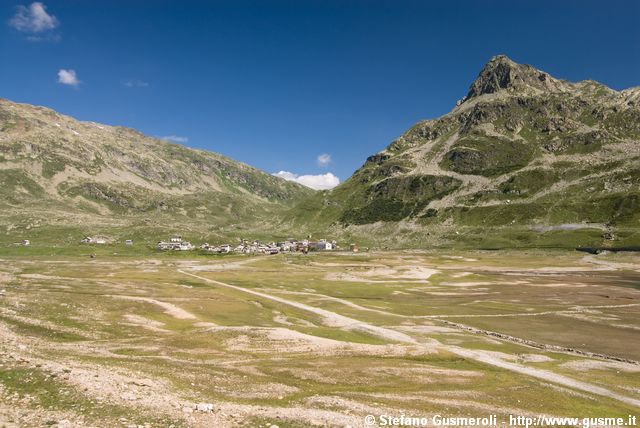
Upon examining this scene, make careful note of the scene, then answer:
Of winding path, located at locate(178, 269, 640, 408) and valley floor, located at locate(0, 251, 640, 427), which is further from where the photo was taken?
winding path, located at locate(178, 269, 640, 408)

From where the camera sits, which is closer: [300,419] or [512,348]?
[300,419]

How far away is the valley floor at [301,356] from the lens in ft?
90.7

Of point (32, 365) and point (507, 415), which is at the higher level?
point (32, 365)

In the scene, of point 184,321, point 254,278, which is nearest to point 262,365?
point 184,321

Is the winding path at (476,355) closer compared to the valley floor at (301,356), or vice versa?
the valley floor at (301,356)

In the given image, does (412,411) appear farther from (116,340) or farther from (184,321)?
(184,321)

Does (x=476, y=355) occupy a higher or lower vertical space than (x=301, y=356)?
lower

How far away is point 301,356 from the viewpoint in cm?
4766

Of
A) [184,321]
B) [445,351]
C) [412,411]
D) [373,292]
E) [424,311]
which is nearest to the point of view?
[412,411]

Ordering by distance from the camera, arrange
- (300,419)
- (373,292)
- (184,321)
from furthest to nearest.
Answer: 1. (373,292)
2. (184,321)
3. (300,419)

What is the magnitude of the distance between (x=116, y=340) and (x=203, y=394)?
26.2m

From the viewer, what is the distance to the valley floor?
1089 inches

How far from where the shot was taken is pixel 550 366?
Answer: 163 feet

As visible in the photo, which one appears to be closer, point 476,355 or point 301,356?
point 301,356
